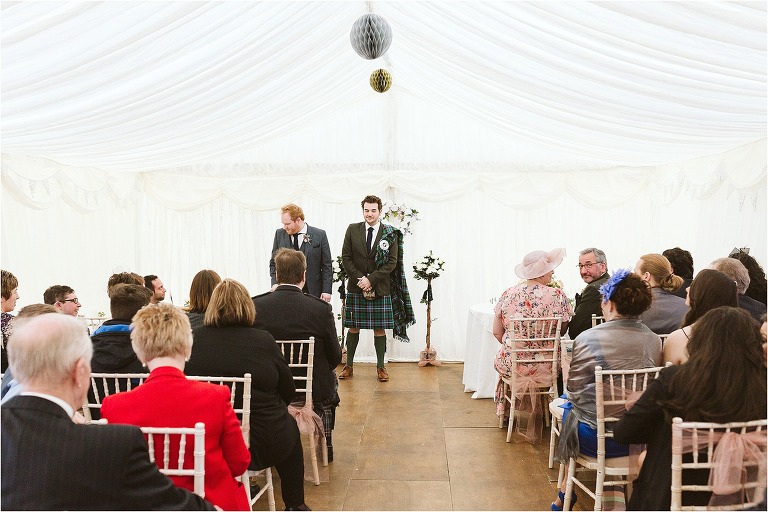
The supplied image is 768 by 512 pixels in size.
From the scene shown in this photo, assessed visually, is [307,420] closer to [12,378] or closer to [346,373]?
[12,378]

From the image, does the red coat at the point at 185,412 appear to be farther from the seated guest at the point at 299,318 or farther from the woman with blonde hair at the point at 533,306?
the woman with blonde hair at the point at 533,306

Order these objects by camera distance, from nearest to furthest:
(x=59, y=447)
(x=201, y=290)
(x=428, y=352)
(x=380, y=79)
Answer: (x=59, y=447) < (x=201, y=290) < (x=380, y=79) < (x=428, y=352)

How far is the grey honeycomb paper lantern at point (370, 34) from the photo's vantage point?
3.88 meters

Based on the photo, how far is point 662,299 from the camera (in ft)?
11.9

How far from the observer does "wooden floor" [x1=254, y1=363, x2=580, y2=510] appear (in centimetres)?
348

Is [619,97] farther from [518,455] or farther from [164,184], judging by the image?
[164,184]

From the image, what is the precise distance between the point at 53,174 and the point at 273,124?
2057mm

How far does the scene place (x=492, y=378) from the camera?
558 centimetres

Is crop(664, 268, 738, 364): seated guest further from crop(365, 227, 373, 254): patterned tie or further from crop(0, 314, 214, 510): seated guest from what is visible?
crop(365, 227, 373, 254): patterned tie

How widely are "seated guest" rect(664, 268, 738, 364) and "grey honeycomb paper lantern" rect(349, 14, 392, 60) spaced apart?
2214mm

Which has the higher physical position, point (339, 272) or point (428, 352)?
point (339, 272)

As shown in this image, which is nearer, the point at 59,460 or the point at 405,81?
the point at 59,460

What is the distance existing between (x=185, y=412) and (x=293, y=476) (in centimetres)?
132

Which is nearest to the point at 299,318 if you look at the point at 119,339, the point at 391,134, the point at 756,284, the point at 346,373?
the point at 119,339
